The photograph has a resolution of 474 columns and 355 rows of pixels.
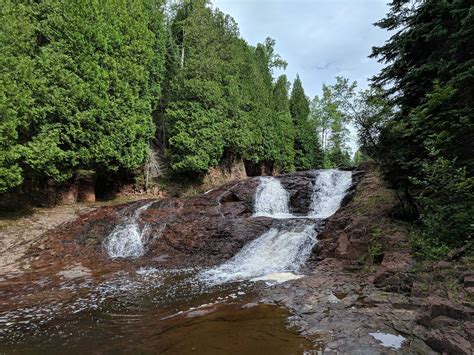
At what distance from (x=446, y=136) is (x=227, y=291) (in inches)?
248

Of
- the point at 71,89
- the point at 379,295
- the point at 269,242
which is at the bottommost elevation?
the point at 379,295

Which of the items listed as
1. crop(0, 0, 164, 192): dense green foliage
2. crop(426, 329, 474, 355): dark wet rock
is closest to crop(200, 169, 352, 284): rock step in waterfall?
crop(426, 329, 474, 355): dark wet rock

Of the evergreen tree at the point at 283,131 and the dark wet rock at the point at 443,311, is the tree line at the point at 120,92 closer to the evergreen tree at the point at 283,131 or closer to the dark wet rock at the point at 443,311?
the evergreen tree at the point at 283,131

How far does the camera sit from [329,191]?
55.8 feet

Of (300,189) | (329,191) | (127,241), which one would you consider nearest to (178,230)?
(127,241)

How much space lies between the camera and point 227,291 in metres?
7.22

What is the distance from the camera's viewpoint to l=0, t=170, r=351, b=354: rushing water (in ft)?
14.9

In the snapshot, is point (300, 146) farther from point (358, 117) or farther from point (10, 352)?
point (10, 352)

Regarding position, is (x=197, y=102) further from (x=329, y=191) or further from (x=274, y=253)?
(x=274, y=253)

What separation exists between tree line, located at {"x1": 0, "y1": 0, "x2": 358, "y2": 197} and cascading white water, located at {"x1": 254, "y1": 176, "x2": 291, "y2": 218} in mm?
4293

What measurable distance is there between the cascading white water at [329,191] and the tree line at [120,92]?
3.21 metres

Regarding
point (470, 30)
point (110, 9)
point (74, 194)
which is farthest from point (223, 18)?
point (470, 30)

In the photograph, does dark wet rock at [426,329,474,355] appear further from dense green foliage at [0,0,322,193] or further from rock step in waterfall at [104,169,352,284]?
dense green foliage at [0,0,322,193]

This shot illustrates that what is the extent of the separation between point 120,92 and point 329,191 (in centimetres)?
1415
